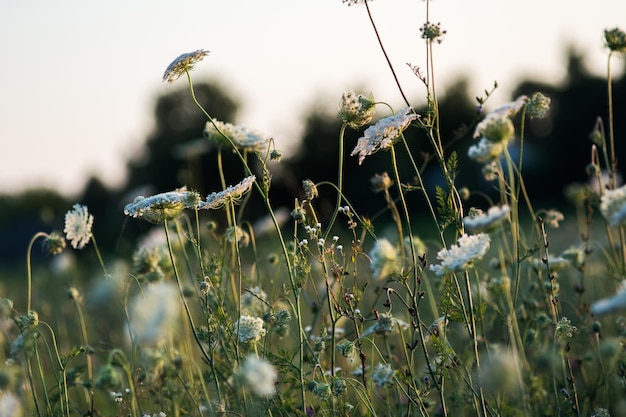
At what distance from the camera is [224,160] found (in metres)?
21.4

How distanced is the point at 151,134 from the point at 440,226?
26.8m

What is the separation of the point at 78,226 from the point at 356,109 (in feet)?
4.14

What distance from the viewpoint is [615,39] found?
9.20ft

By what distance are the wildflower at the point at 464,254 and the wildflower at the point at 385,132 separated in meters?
0.45

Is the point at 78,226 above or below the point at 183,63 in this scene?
below

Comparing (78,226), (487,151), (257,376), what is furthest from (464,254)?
(78,226)

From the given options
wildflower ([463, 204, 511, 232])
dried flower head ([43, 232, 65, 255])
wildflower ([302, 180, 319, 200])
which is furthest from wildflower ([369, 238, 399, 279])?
dried flower head ([43, 232, 65, 255])

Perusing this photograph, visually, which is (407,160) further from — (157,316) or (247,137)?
(157,316)

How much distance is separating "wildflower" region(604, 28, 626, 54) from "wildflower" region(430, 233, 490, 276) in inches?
45.1

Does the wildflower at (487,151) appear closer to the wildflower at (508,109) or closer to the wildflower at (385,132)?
the wildflower at (508,109)

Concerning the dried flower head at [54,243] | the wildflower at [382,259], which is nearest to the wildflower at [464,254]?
the wildflower at [382,259]

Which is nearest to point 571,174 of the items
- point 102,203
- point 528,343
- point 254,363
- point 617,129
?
point 617,129

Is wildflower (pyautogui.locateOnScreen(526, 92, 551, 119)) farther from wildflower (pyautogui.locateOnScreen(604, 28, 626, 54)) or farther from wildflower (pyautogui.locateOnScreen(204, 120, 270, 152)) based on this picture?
wildflower (pyautogui.locateOnScreen(204, 120, 270, 152))

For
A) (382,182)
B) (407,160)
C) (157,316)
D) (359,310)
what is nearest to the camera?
(157,316)
